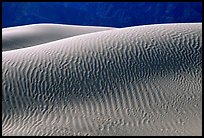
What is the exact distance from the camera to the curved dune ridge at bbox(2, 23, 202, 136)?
6.93 meters

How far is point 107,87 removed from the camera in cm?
805

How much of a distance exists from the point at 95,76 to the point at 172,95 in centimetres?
186

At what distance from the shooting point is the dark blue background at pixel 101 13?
47.1 metres

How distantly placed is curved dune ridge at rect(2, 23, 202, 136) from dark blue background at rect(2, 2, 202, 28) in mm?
37873

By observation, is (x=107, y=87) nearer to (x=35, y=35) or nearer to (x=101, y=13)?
(x=35, y=35)

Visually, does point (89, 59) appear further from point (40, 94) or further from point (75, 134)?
point (75, 134)

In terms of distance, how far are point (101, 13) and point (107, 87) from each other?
143 ft

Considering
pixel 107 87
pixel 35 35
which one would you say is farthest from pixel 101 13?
pixel 107 87

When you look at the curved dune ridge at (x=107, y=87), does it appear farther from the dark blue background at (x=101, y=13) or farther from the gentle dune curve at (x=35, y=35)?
the dark blue background at (x=101, y=13)

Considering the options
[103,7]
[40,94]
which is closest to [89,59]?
[40,94]

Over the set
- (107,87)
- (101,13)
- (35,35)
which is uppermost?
(101,13)

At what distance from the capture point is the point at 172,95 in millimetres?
7770

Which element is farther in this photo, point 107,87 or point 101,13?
point 101,13

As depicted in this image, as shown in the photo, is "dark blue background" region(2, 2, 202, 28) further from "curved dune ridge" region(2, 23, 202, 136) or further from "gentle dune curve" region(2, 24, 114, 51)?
"curved dune ridge" region(2, 23, 202, 136)
